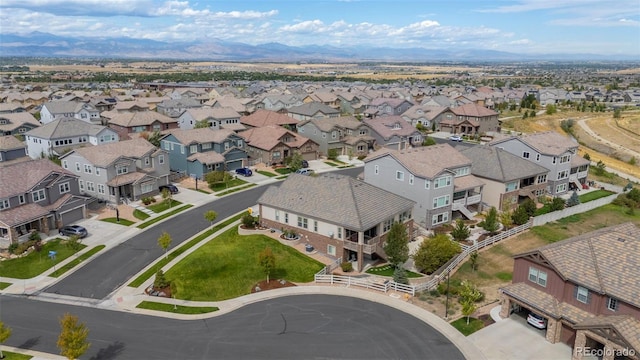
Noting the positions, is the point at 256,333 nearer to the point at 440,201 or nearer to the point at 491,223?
the point at 440,201

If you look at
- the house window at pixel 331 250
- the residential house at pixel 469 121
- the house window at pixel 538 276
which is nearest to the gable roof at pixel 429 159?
the house window at pixel 331 250

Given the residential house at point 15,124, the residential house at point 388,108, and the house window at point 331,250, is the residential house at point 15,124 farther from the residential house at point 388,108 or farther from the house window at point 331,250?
the residential house at point 388,108

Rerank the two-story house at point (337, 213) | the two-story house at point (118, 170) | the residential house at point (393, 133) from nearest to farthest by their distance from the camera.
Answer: the two-story house at point (337, 213) → the two-story house at point (118, 170) → the residential house at point (393, 133)

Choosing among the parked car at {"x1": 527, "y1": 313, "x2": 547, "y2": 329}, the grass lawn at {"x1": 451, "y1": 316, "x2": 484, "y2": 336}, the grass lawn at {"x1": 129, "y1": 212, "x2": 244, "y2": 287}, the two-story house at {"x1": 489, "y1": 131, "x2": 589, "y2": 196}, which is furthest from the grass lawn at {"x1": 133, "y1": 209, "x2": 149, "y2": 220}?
the two-story house at {"x1": 489, "y1": 131, "x2": 589, "y2": 196}

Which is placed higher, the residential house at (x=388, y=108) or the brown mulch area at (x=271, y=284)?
the residential house at (x=388, y=108)

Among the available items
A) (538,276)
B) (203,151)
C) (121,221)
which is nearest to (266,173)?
(203,151)

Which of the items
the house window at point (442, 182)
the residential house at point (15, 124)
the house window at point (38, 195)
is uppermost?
the residential house at point (15, 124)

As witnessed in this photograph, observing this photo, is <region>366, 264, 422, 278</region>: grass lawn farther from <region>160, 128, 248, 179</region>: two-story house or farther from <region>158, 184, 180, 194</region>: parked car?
<region>160, 128, 248, 179</region>: two-story house
